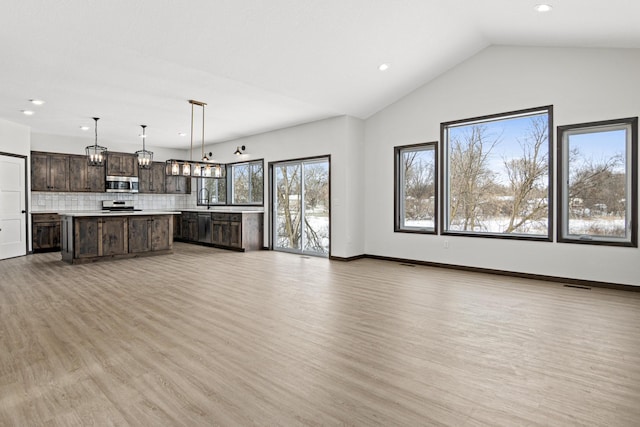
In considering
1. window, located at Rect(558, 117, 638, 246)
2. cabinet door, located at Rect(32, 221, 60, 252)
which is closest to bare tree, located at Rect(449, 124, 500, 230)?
window, located at Rect(558, 117, 638, 246)

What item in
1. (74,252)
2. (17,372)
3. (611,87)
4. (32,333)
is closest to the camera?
(17,372)

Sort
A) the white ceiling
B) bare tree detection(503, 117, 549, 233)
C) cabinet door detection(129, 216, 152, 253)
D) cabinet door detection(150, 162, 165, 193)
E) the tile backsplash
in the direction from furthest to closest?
cabinet door detection(150, 162, 165, 193) < the tile backsplash < cabinet door detection(129, 216, 152, 253) < bare tree detection(503, 117, 549, 233) < the white ceiling

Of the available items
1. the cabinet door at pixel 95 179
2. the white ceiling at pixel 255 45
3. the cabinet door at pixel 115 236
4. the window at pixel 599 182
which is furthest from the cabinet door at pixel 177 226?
the window at pixel 599 182

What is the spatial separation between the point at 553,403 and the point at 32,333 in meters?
3.95

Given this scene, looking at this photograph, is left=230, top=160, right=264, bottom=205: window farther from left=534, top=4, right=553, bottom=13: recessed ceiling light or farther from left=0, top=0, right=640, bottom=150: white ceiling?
left=534, top=4, right=553, bottom=13: recessed ceiling light

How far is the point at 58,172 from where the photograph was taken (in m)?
8.57

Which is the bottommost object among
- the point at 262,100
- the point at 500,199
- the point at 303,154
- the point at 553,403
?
the point at 553,403

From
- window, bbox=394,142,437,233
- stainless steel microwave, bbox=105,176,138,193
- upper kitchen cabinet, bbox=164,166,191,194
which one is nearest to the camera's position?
window, bbox=394,142,437,233

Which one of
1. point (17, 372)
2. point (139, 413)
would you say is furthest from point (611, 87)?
point (17, 372)

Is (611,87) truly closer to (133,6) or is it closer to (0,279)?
(133,6)

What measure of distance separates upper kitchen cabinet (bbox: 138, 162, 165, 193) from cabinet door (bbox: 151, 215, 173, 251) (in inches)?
117

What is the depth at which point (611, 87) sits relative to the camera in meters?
4.66

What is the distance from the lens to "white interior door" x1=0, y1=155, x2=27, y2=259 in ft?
23.0

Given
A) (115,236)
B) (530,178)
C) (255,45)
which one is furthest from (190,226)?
(530,178)
